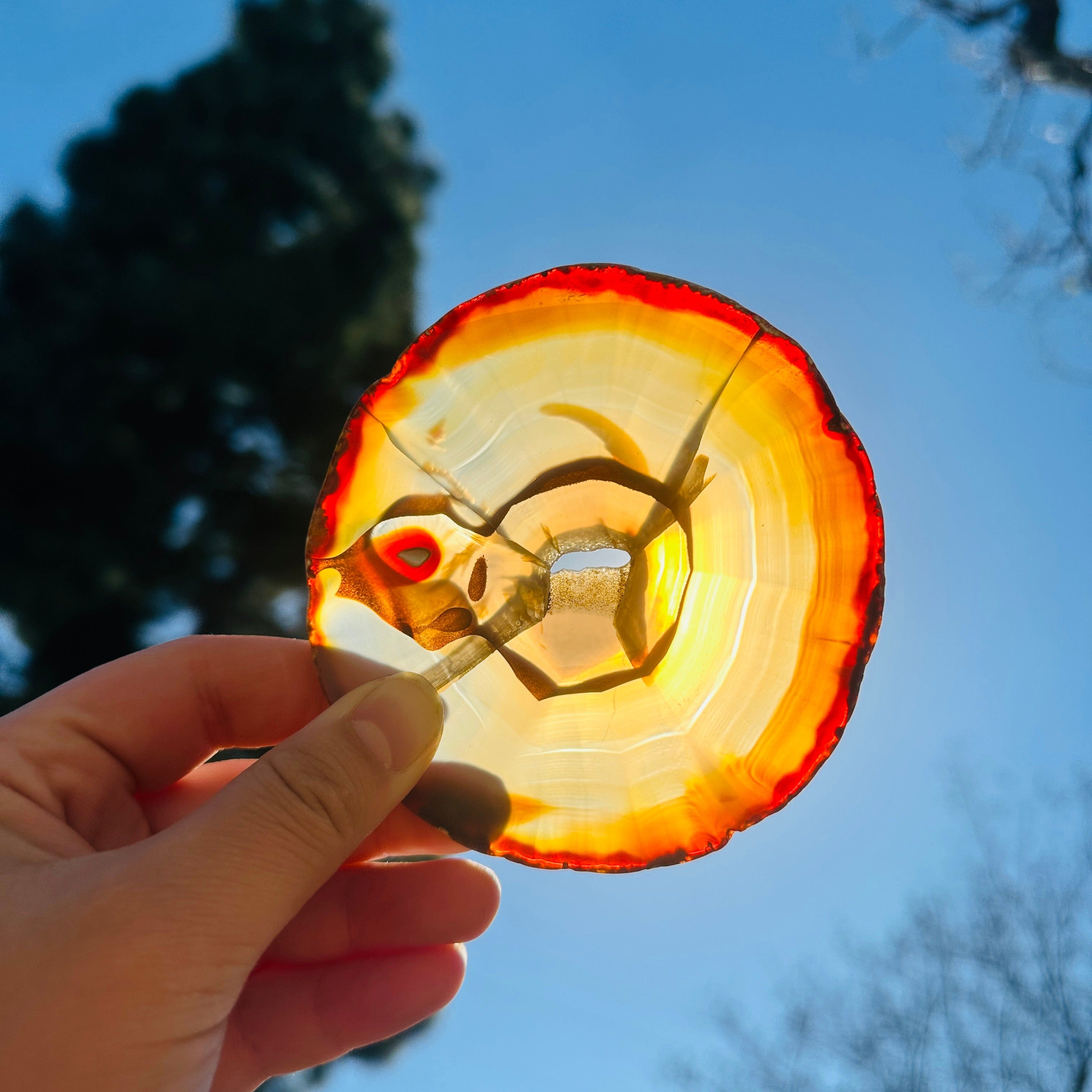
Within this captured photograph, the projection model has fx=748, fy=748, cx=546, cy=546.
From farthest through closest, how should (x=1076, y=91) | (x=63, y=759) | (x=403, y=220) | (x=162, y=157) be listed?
1. (x=403, y=220)
2. (x=162, y=157)
3. (x=1076, y=91)
4. (x=63, y=759)

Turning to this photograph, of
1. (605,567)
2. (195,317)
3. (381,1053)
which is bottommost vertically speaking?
(381,1053)

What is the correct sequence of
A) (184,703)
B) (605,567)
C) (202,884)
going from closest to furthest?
(202,884), (605,567), (184,703)

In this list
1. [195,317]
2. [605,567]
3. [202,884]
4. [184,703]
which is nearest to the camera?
[202,884]

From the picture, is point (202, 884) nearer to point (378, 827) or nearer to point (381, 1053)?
point (378, 827)

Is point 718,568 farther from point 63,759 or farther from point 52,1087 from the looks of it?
point 63,759

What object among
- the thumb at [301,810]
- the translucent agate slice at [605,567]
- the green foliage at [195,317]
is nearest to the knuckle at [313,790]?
the thumb at [301,810]

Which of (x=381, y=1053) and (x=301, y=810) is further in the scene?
(x=381, y=1053)

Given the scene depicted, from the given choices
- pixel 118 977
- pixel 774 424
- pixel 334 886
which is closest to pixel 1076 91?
pixel 774 424

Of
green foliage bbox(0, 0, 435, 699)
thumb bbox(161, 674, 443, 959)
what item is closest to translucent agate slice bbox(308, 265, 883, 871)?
thumb bbox(161, 674, 443, 959)

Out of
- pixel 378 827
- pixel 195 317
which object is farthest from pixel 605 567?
pixel 195 317
